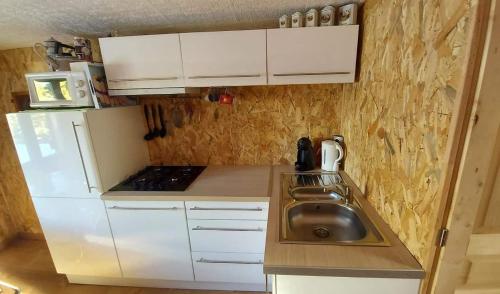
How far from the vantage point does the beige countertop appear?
1.48 metres

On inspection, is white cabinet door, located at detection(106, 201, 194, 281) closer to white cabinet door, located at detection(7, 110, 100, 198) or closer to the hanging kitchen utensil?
white cabinet door, located at detection(7, 110, 100, 198)

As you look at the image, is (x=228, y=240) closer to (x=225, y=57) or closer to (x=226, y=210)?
(x=226, y=210)

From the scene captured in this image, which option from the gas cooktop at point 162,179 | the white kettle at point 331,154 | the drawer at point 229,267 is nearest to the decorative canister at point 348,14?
the white kettle at point 331,154

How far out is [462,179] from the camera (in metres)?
0.67

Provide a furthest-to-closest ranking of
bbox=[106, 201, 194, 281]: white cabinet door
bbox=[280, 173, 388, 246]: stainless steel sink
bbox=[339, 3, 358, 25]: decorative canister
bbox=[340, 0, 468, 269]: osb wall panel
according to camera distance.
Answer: bbox=[106, 201, 194, 281]: white cabinet door, bbox=[339, 3, 358, 25]: decorative canister, bbox=[280, 173, 388, 246]: stainless steel sink, bbox=[340, 0, 468, 269]: osb wall panel

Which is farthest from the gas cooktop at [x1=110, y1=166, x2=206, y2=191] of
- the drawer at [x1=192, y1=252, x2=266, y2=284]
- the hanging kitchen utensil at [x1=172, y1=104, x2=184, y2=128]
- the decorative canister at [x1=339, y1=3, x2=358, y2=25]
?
the decorative canister at [x1=339, y1=3, x2=358, y2=25]

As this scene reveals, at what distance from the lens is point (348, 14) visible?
1.34 metres

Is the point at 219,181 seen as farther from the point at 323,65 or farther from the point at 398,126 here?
the point at 398,126

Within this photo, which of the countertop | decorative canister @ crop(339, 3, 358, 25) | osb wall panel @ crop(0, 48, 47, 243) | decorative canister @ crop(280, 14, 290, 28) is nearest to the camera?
the countertop

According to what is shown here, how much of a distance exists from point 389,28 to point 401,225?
3.00 ft

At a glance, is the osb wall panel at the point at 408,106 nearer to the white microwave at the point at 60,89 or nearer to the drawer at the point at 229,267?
the drawer at the point at 229,267

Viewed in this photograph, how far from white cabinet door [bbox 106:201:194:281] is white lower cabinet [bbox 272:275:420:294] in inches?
34.8

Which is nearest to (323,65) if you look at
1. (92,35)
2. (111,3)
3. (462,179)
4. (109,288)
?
(462,179)

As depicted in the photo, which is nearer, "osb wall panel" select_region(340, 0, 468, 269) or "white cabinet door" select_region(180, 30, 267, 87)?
"osb wall panel" select_region(340, 0, 468, 269)
